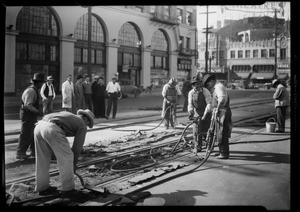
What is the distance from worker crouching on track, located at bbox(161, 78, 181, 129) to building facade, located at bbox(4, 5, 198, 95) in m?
0.41

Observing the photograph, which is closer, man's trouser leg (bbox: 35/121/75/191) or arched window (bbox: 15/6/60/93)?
man's trouser leg (bbox: 35/121/75/191)

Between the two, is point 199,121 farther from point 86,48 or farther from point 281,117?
point 86,48

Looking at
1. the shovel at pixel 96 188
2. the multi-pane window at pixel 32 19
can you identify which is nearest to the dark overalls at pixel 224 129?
the shovel at pixel 96 188

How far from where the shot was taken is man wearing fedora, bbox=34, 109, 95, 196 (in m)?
4.08

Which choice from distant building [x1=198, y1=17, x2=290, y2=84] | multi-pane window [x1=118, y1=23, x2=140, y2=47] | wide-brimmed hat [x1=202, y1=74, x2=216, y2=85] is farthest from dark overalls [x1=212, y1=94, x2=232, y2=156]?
multi-pane window [x1=118, y1=23, x2=140, y2=47]

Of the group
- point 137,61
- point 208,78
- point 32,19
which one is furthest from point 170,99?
point 32,19

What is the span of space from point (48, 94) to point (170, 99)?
3.66 metres

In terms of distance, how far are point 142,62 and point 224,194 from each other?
3799 mm

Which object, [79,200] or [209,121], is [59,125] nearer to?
[79,200]

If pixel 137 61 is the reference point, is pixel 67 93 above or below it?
below

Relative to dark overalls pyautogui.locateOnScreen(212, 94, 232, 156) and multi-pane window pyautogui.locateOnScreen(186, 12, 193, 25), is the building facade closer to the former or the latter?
multi-pane window pyautogui.locateOnScreen(186, 12, 193, 25)

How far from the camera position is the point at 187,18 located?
5312mm

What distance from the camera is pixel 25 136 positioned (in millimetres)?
5871

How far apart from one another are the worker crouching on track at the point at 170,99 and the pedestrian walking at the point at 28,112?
338cm
